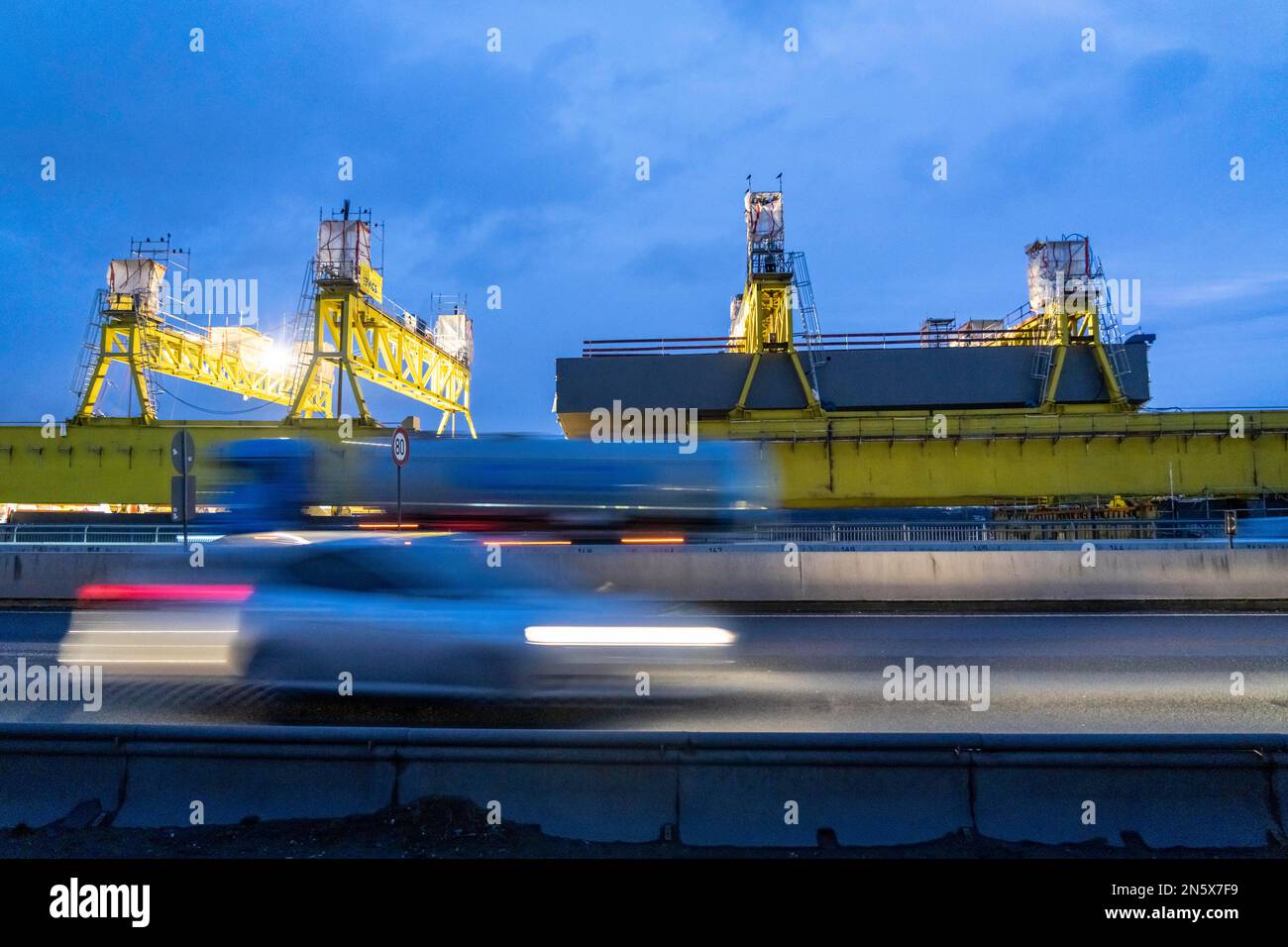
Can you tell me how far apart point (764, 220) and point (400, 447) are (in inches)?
688

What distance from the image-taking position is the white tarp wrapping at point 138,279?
24.4 m

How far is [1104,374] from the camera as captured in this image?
71.8ft

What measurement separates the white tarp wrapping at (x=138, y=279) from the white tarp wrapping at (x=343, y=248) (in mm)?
6489

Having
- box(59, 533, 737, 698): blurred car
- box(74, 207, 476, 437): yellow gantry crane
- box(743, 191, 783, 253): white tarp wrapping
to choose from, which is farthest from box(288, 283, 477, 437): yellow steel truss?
box(59, 533, 737, 698): blurred car

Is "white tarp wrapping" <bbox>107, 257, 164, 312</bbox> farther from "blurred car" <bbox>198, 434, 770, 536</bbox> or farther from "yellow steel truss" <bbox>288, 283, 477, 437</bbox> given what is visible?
"blurred car" <bbox>198, 434, 770, 536</bbox>

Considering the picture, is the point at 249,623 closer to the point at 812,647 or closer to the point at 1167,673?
the point at 812,647

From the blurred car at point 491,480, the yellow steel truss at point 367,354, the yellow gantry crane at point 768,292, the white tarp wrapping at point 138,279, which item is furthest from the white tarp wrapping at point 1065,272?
the white tarp wrapping at point 138,279

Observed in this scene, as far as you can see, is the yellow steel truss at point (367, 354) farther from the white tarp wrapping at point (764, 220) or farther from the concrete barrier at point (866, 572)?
the white tarp wrapping at point (764, 220)

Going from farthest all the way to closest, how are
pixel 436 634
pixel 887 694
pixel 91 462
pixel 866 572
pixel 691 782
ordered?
pixel 91 462
pixel 866 572
pixel 887 694
pixel 436 634
pixel 691 782

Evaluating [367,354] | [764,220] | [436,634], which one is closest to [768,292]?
[764,220]

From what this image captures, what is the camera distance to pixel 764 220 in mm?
24125

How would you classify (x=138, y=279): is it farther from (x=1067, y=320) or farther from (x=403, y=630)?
(x=1067, y=320)
